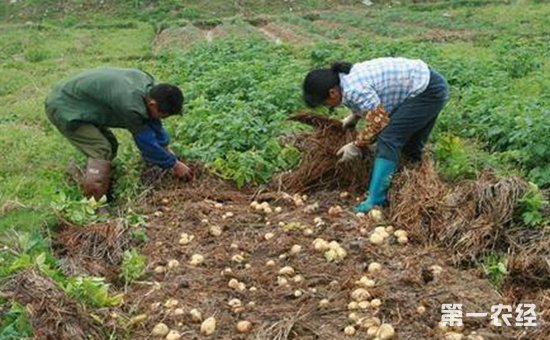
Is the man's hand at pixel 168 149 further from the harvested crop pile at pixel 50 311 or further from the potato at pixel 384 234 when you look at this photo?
the harvested crop pile at pixel 50 311

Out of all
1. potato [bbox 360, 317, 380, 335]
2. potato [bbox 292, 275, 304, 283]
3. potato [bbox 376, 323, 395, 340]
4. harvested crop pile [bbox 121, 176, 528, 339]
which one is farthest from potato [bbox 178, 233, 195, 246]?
potato [bbox 376, 323, 395, 340]

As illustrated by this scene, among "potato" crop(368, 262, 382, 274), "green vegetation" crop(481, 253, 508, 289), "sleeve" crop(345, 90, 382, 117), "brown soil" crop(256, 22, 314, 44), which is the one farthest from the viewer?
"brown soil" crop(256, 22, 314, 44)

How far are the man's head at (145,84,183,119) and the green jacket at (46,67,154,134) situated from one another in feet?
0.46

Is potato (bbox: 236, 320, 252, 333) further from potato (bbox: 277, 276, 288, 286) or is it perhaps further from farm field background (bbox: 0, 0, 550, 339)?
potato (bbox: 277, 276, 288, 286)

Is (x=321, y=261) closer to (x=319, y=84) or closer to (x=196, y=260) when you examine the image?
(x=196, y=260)

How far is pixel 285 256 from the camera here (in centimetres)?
515

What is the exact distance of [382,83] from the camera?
229 inches

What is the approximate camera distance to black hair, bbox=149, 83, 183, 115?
6.11m

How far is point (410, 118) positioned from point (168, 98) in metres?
1.96

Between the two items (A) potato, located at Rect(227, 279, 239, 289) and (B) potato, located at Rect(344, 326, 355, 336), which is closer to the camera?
(B) potato, located at Rect(344, 326, 355, 336)

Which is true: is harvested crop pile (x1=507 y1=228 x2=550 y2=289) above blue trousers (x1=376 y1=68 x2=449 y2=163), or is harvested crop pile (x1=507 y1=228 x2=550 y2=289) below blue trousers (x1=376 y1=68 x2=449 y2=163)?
below

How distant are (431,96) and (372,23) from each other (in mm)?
16994

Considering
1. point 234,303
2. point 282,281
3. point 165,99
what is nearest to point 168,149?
point 165,99

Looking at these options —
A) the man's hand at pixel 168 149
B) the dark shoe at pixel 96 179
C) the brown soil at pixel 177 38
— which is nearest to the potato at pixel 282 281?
the man's hand at pixel 168 149
